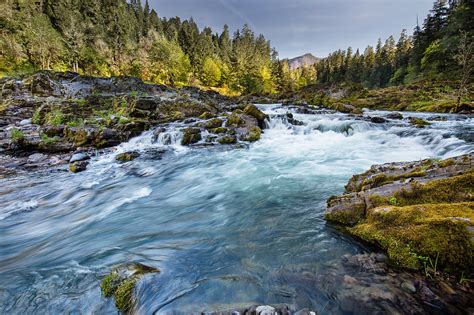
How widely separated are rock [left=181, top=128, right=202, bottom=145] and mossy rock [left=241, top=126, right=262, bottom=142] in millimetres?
2720

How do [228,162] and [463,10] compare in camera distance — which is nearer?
[228,162]

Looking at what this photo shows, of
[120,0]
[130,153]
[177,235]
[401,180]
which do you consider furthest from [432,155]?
[120,0]

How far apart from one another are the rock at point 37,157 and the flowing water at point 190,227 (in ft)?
6.71

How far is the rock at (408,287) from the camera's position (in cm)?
256

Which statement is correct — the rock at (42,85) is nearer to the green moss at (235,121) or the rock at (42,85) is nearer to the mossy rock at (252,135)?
the green moss at (235,121)

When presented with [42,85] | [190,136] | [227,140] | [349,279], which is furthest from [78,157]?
[42,85]

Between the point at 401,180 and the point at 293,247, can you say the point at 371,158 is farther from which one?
the point at 293,247

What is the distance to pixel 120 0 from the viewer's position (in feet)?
215

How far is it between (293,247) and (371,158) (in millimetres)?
7382

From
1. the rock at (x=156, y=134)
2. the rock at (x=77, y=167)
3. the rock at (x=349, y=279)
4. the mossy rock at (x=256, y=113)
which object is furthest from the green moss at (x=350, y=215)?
the mossy rock at (x=256, y=113)

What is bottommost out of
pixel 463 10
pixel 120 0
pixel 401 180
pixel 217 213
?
pixel 217 213

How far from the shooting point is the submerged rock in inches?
101

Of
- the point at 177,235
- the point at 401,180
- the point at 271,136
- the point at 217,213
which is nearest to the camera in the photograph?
the point at 401,180

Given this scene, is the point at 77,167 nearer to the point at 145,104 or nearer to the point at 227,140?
the point at 227,140
